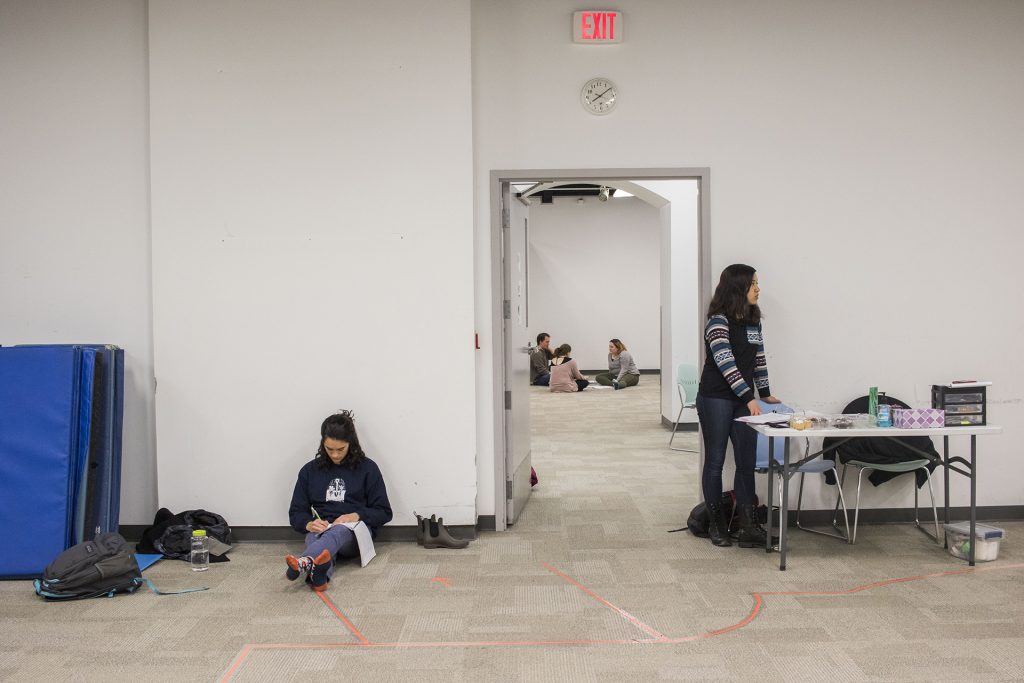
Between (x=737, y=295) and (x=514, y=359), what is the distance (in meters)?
1.39

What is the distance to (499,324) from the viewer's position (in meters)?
4.98

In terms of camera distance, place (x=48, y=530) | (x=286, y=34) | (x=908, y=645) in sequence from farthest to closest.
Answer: (x=286, y=34), (x=48, y=530), (x=908, y=645)

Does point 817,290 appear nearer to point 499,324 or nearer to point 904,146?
point 904,146

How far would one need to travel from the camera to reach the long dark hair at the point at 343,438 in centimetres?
449

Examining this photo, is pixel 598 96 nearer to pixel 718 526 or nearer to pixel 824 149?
pixel 824 149

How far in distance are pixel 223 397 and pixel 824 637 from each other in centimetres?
335

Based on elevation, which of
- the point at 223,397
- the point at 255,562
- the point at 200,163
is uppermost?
the point at 200,163

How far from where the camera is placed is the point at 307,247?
479cm

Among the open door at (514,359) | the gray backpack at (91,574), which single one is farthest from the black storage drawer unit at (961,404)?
the gray backpack at (91,574)

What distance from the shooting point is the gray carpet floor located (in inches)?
122

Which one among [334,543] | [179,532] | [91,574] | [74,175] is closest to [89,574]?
[91,574]

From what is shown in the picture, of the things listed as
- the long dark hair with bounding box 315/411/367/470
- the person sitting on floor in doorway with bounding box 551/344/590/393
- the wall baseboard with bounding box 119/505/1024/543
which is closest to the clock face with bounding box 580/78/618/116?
the long dark hair with bounding box 315/411/367/470

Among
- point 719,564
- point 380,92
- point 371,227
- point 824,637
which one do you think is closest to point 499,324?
point 371,227

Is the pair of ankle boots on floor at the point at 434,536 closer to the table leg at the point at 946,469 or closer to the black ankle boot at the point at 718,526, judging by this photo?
the black ankle boot at the point at 718,526
